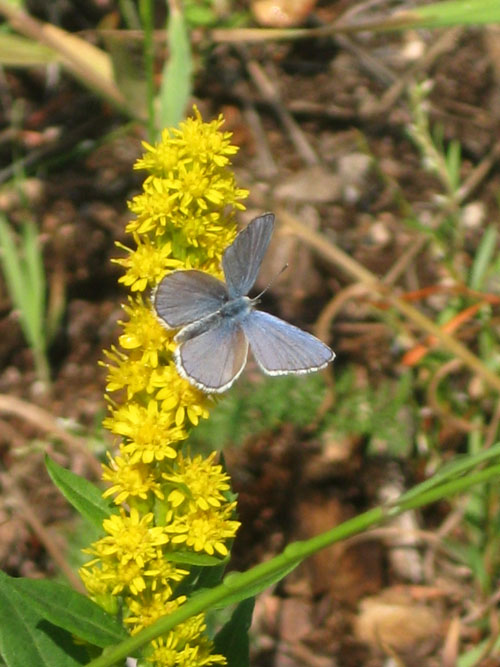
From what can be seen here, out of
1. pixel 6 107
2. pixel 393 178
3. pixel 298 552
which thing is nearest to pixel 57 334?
pixel 6 107

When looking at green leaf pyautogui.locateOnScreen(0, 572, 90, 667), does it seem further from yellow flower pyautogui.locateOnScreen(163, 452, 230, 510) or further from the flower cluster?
yellow flower pyautogui.locateOnScreen(163, 452, 230, 510)

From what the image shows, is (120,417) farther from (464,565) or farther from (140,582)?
(464,565)

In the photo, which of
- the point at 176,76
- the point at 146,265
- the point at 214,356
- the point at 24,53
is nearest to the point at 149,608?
the point at 214,356

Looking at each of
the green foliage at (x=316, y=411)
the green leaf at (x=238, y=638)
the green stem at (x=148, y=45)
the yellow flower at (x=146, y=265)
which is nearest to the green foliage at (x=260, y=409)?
the green foliage at (x=316, y=411)

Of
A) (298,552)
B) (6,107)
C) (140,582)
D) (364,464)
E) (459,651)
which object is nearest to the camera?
(298,552)

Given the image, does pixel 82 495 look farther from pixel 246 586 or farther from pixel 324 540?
pixel 324 540

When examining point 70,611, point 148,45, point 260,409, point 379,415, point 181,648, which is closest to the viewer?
point 70,611
